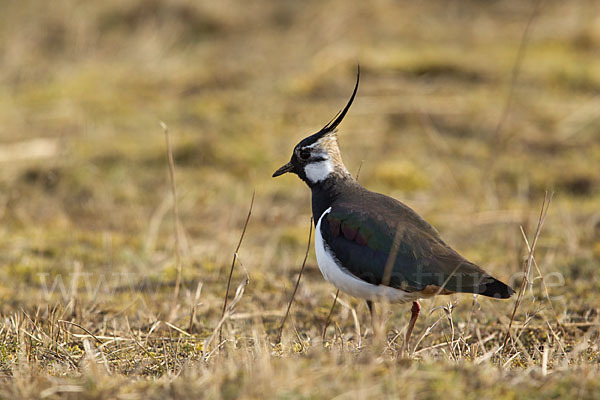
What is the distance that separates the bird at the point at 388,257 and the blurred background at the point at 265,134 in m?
0.97

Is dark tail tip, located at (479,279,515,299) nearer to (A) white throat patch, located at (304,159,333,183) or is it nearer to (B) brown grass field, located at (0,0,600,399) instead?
(B) brown grass field, located at (0,0,600,399)

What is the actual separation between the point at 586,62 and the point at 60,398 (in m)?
8.93

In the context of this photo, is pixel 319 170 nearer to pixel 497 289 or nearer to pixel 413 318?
pixel 413 318

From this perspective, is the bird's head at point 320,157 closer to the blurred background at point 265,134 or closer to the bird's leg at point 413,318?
the bird's leg at point 413,318

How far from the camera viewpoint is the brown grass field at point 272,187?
3.51 m

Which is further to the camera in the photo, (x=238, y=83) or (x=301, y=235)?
(x=238, y=83)

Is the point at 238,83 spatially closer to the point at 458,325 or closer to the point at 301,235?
the point at 301,235

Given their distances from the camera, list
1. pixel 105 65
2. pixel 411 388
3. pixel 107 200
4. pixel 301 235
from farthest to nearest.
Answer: pixel 105 65, pixel 107 200, pixel 301 235, pixel 411 388

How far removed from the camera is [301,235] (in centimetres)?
668

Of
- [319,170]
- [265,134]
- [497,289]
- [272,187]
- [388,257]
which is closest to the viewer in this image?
[497,289]

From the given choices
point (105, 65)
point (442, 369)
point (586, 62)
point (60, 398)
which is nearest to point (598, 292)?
point (442, 369)

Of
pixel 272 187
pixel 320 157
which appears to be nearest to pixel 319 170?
pixel 320 157

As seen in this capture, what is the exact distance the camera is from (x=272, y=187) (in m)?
7.71

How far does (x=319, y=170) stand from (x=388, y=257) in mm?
834
